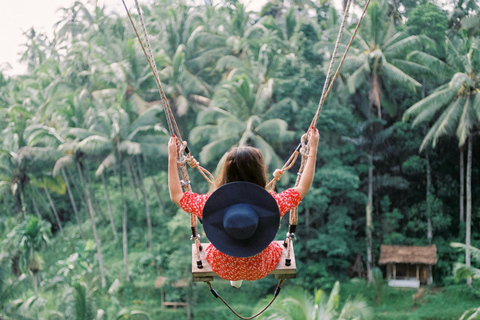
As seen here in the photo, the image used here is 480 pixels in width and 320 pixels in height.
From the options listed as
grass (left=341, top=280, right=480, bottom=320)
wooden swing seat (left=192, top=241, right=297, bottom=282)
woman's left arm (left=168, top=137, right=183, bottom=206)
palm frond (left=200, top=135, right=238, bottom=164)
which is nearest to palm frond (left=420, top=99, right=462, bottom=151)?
grass (left=341, top=280, right=480, bottom=320)

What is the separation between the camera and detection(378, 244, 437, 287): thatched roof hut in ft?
71.4

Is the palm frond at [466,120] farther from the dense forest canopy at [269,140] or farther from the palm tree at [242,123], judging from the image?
the palm tree at [242,123]

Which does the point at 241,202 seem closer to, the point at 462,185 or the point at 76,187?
the point at 462,185

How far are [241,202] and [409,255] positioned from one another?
64.8ft

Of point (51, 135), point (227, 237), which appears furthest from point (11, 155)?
point (227, 237)

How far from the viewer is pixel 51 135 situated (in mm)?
22641

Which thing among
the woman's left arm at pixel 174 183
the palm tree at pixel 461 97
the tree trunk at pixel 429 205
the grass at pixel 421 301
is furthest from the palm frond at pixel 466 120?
the woman's left arm at pixel 174 183

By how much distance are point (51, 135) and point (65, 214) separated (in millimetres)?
9704

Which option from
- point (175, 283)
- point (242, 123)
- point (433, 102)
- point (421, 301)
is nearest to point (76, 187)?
point (175, 283)

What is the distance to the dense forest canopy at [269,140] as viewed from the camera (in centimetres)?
2073

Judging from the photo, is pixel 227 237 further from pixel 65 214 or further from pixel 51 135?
pixel 65 214

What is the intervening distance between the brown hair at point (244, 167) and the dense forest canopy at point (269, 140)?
1581 cm

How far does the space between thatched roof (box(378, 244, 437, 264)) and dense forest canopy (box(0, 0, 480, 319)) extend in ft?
2.10

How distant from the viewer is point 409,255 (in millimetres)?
21969
